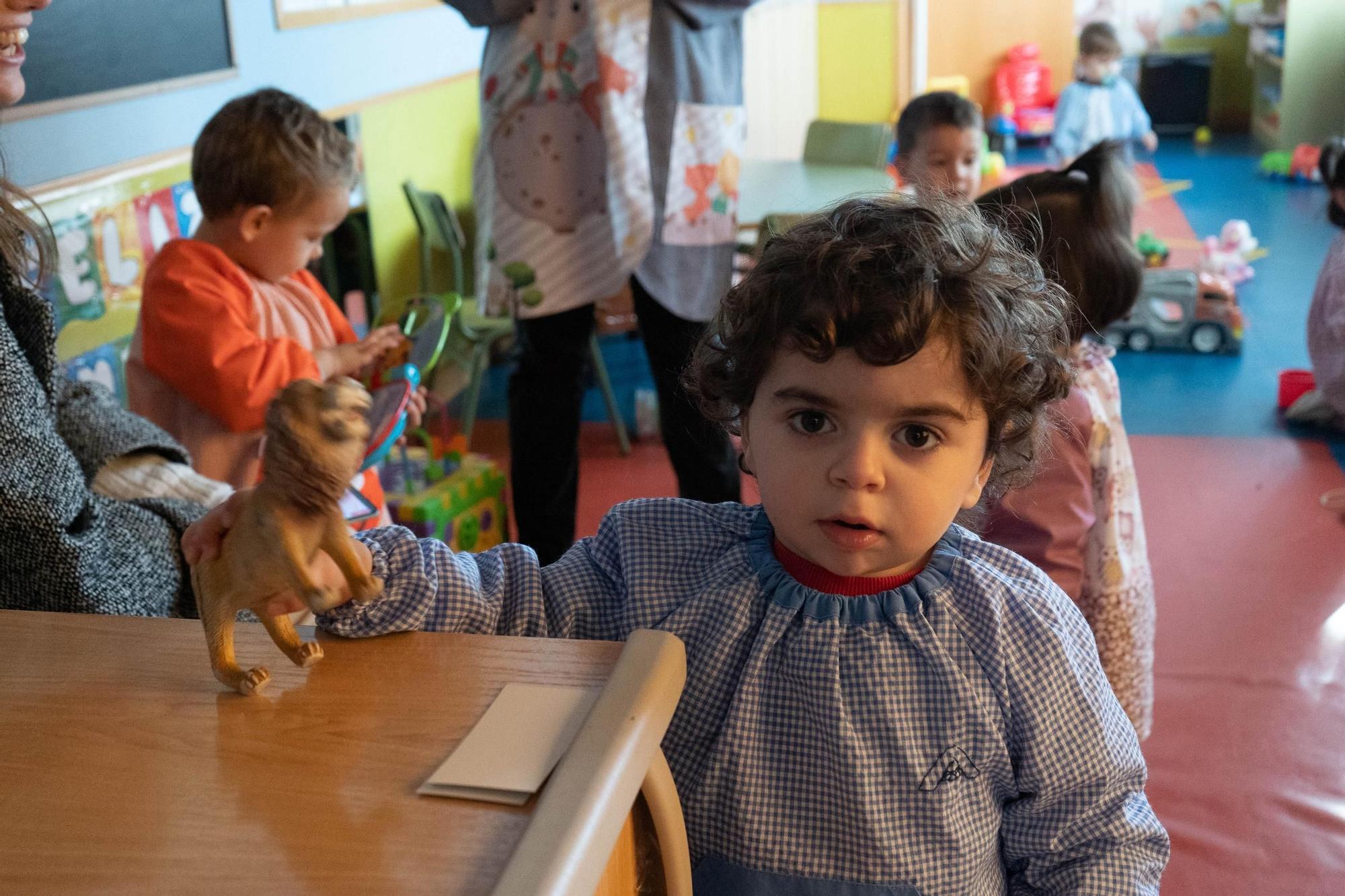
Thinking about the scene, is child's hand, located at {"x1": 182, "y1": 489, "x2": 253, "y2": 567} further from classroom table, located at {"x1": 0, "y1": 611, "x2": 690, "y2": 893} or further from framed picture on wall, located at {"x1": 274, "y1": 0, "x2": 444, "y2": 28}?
framed picture on wall, located at {"x1": 274, "y1": 0, "x2": 444, "y2": 28}

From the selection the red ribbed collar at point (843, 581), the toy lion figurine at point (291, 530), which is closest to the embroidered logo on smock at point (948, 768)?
the red ribbed collar at point (843, 581)

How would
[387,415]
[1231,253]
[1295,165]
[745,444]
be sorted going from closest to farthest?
[745,444] → [387,415] → [1231,253] → [1295,165]

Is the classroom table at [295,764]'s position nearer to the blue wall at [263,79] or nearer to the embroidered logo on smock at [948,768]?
the embroidered logo on smock at [948,768]

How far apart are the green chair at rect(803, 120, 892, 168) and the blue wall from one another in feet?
4.01

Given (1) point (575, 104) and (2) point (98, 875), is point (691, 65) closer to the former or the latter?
(1) point (575, 104)

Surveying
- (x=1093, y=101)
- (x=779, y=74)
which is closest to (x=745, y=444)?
(x=779, y=74)

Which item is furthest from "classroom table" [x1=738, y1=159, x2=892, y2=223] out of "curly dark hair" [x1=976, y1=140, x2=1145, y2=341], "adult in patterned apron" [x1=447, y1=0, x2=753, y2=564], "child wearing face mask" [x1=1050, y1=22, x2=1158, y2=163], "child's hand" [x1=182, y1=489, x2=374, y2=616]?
"child wearing face mask" [x1=1050, y1=22, x2=1158, y2=163]

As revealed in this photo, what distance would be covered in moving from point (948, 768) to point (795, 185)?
2959mm

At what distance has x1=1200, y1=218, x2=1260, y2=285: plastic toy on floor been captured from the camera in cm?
481

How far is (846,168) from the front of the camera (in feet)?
12.9

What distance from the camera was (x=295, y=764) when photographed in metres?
0.70

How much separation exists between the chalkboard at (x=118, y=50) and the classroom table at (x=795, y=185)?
4.35 ft

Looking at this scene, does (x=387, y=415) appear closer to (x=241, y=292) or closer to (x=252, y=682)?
(x=241, y=292)

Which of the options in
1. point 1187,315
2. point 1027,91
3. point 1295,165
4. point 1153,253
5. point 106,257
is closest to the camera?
point 106,257
